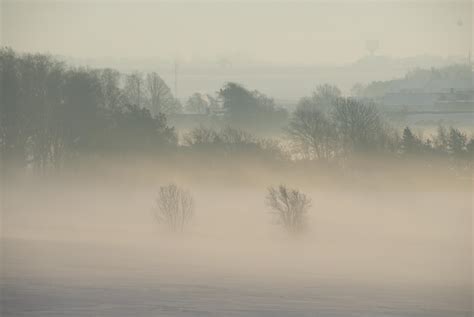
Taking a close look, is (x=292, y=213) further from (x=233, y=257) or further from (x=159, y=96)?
(x=159, y=96)

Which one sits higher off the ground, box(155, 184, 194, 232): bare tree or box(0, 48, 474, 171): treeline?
box(0, 48, 474, 171): treeline

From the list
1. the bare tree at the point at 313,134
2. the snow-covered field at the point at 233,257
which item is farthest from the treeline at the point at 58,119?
the bare tree at the point at 313,134

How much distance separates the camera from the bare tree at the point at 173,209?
45.6 metres

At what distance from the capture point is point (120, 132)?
5475cm

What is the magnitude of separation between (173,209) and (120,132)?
957cm

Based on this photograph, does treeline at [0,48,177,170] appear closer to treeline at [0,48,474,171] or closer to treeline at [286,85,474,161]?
treeline at [0,48,474,171]

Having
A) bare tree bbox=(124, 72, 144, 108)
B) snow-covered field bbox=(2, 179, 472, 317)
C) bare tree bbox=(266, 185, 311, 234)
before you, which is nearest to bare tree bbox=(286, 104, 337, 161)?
snow-covered field bbox=(2, 179, 472, 317)

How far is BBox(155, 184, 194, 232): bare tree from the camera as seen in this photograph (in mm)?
45562

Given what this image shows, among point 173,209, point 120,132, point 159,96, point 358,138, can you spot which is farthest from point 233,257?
point 159,96

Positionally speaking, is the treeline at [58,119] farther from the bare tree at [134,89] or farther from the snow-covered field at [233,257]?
the bare tree at [134,89]

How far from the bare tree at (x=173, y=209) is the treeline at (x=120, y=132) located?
7721 millimetres

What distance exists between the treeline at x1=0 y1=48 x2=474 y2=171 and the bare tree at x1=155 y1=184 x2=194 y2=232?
25.3ft

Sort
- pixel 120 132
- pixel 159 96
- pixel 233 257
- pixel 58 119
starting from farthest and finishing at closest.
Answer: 1. pixel 159 96
2. pixel 120 132
3. pixel 58 119
4. pixel 233 257

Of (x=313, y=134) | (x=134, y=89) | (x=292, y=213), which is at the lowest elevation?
(x=292, y=213)
